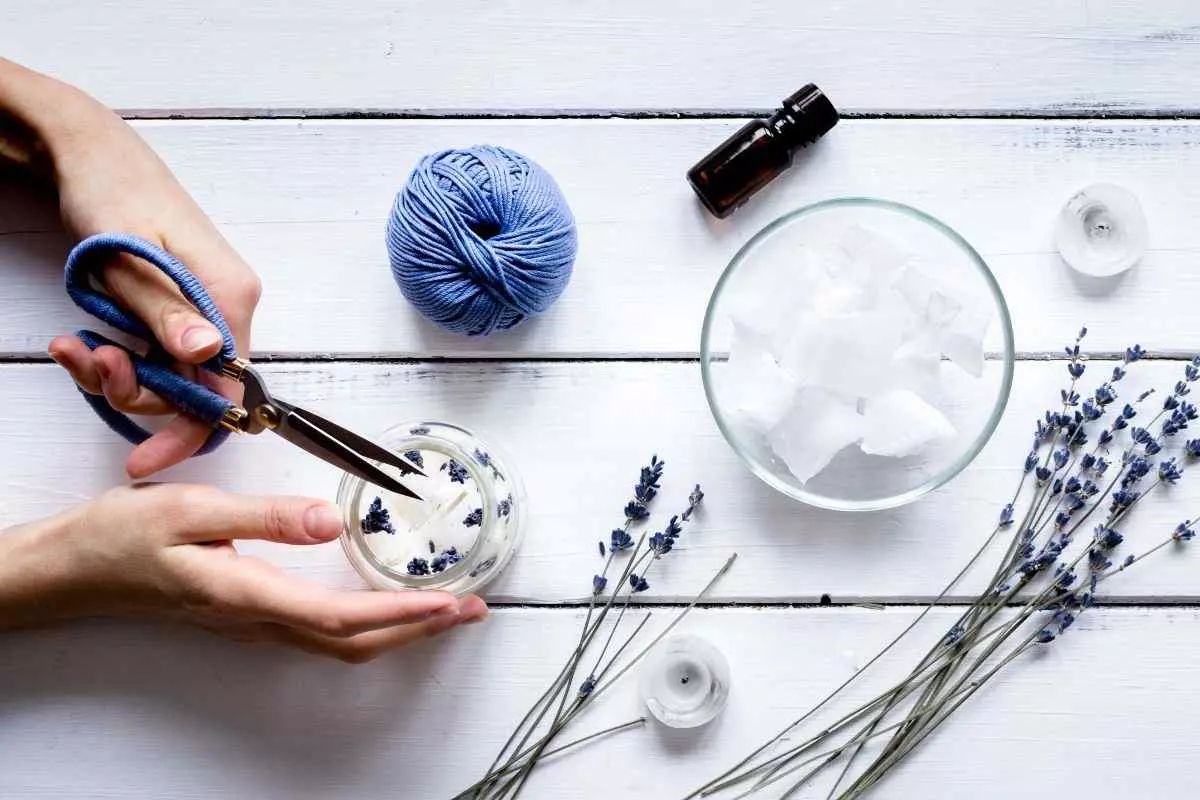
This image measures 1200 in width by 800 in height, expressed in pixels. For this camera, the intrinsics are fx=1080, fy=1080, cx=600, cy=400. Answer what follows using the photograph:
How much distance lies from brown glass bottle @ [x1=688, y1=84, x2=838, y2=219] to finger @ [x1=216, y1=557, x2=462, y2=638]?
425mm

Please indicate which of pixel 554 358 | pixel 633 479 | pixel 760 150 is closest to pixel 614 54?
pixel 760 150

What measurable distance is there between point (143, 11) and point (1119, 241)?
92cm

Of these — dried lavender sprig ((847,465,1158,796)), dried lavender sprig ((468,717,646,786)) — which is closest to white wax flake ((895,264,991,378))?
dried lavender sprig ((847,465,1158,796))

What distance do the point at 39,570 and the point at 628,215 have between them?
60 cm

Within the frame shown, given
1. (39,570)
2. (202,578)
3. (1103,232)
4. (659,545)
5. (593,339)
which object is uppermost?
(1103,232)

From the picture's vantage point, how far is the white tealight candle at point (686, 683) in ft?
3.17

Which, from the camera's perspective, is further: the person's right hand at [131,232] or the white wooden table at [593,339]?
the white wooden table at [593,339]

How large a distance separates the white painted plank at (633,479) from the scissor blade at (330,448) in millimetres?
151

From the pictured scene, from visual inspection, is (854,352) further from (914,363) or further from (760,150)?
(760,150)

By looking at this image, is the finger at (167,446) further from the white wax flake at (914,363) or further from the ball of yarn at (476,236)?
the white wax flake at (914,363)

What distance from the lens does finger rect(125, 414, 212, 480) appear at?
2.87 ft

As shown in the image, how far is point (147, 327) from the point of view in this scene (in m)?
0.85

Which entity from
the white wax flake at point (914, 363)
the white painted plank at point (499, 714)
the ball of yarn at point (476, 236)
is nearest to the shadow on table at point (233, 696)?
the white painted plank at point (499, 714)

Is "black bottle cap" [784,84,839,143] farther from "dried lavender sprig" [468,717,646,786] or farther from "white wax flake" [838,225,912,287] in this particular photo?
"dried lavender sprig" [468,717,646,786]
